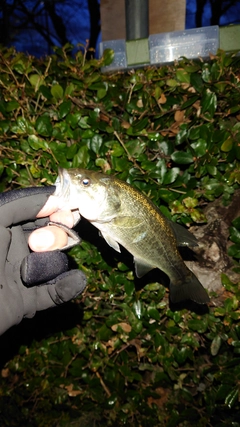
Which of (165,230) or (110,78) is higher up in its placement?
(110,78)

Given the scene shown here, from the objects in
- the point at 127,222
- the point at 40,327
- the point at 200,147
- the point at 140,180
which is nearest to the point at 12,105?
the point at 140,180

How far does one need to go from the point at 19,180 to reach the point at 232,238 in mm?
2060

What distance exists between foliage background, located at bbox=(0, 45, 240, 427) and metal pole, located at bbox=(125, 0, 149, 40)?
50 cm

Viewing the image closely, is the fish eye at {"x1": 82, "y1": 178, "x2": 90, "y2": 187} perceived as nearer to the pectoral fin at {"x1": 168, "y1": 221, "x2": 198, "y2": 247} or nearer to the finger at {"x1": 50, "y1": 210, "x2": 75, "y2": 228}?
the finger at {"x1": 50, "y1": 210, "x2": 75, "y2": 228}

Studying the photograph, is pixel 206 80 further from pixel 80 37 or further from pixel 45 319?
pixel 80 37

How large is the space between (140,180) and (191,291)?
105cm

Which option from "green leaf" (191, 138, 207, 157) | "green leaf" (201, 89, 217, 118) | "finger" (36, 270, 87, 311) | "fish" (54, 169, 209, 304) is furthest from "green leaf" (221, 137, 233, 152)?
"finger" (36, 270, 87, 311)

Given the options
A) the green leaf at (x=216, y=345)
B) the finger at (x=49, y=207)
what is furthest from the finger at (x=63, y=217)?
the green leaf at (x=216, y=345)

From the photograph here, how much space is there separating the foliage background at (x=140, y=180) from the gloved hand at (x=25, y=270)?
71 centimetres

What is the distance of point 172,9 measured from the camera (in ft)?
12.3

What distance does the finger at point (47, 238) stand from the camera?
2.28 m

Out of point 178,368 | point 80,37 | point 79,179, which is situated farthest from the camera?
point 80,37

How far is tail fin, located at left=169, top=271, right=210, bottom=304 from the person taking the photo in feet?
9.13

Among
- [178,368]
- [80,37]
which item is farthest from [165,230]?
[80,37]
